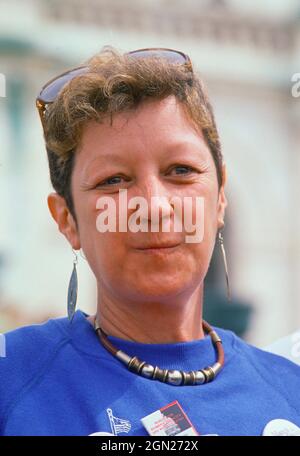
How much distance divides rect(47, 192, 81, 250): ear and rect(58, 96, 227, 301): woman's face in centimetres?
7

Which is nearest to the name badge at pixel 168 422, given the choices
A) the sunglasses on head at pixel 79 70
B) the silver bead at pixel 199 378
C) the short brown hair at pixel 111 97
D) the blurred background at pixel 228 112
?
the silver bead at pixel 199 378

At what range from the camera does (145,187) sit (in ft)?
5.21

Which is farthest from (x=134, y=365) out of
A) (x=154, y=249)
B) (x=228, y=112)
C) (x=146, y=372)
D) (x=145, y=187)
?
(x=228, y=112)

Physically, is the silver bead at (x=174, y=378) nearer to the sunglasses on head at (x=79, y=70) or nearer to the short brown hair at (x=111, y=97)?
the short brown hair at (x=111, y=97)

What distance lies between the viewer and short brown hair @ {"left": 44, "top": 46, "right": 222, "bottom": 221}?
1653mm

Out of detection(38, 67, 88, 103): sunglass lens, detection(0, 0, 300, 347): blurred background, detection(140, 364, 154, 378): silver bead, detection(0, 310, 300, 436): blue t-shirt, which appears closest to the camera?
detection(0, 310, 300, 436): blue t-shirt

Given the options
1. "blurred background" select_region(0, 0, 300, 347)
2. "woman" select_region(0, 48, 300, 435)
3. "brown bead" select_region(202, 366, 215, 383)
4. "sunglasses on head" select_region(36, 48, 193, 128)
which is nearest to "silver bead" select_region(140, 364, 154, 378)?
"woman" select_region(0, 48, 300, 435)

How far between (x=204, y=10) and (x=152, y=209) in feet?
33.2

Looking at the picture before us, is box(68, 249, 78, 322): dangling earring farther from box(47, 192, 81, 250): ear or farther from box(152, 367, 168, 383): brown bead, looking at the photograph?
box(152, 367, 168, 383): brown bead

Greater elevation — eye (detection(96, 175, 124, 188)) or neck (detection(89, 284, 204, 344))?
eye (detection(96, 175, 124, 188))

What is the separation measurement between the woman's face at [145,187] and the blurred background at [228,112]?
7.15m

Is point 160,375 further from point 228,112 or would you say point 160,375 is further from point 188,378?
point 228,112

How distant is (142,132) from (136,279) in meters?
0.29

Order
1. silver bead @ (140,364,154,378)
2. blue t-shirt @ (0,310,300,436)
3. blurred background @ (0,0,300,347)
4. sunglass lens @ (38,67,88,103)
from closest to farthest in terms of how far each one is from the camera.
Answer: blue t-shirt @ (0,310,300,436), silver bead @ (140,364,154,378), sunglass lens @ (38,67,88,103), blurred background @ (0,0,300,347)
